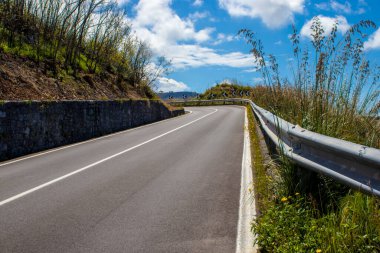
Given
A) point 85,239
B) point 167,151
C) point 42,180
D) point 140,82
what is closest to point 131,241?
point 85,239

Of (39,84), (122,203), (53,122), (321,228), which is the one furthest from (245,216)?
(39,84)

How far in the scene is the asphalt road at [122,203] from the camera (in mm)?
4629

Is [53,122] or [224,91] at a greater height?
[224,91]

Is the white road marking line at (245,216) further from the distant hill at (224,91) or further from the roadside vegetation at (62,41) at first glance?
the distant hill at (224,91)

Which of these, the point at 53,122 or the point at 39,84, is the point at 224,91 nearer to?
the point at 39,84

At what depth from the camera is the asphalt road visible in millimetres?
4629

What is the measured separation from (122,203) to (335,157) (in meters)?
3.48

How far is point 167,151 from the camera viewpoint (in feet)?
39.0

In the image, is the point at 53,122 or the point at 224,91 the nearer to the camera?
the point at 53,122

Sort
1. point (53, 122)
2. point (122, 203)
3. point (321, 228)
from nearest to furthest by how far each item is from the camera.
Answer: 1. point (321, 228)
2. point (122, 203)
3. point (53, 122)

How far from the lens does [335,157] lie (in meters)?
3.93

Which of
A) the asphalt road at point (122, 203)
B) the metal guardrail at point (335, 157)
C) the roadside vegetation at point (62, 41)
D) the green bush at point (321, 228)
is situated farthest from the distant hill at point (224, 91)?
the green bush at point (321, 228)

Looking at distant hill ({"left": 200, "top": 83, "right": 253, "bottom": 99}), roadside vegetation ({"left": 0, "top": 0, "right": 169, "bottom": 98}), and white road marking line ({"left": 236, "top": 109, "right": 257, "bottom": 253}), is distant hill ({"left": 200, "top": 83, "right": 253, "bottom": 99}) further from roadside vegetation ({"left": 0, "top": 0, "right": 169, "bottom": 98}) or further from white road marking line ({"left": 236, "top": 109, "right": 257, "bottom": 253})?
white road marking line ({"left": 236, "top": 109, "right": 257, "bottom": 253})

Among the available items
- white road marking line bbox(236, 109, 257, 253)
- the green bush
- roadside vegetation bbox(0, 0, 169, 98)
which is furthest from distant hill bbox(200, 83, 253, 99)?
the green bush
